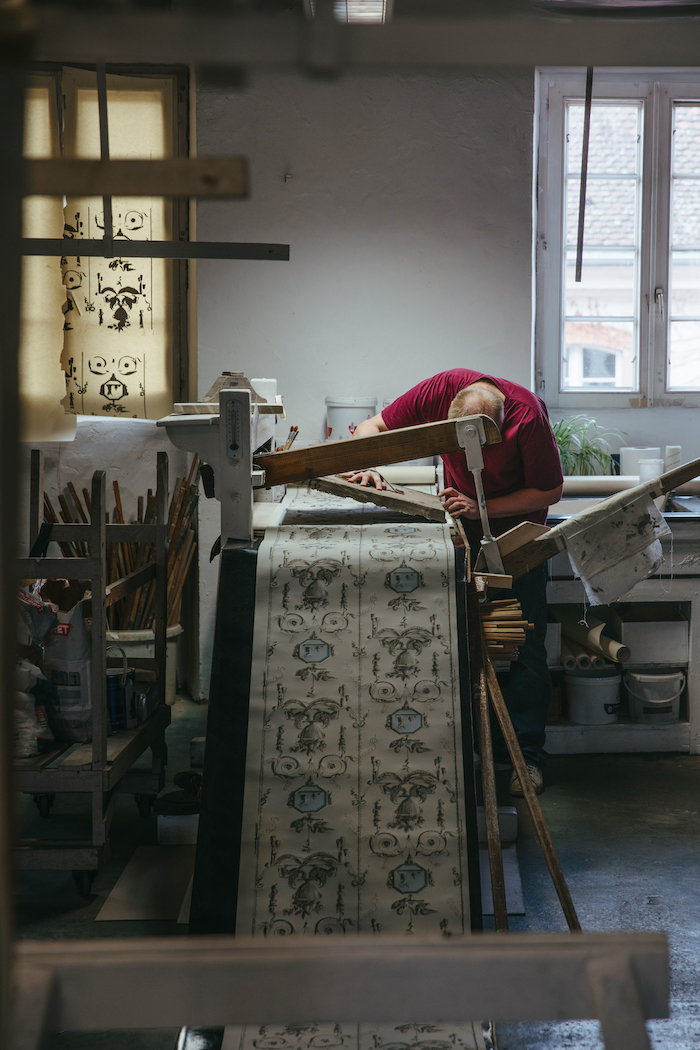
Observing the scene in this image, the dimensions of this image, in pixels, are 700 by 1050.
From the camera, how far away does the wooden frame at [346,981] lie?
0.59 metres

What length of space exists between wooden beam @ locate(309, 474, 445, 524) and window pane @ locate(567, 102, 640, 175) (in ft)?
8.89

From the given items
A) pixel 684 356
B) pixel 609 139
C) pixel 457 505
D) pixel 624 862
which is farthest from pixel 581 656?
pixel 609 139

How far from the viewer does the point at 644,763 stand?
3793 millimetres

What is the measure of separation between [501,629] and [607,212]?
300 cm

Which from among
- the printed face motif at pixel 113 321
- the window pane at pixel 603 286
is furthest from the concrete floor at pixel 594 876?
the window pane at pixel 603 286

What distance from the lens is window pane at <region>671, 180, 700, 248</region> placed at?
4594 millimetres

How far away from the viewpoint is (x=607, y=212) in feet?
15.1

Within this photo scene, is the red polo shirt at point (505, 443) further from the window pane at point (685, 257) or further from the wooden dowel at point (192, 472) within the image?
the window pane at point (685, 257)

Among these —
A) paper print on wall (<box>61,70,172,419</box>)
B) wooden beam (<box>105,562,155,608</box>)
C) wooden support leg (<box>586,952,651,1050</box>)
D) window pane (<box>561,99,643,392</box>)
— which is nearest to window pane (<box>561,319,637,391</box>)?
window pane (<box>561,99,643,392</box>)

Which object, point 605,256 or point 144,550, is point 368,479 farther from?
point 605,256

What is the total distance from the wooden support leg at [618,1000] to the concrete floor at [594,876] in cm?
179

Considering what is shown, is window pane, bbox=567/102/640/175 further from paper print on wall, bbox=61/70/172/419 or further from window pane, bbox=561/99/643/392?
paper print on wall, bbox=61/70/172/419

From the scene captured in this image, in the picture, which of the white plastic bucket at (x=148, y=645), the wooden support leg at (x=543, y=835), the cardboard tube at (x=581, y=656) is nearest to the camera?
the wooden support leg at (x=543, y=835)

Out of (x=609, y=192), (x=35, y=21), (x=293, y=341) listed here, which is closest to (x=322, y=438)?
(x=293, y=341)
